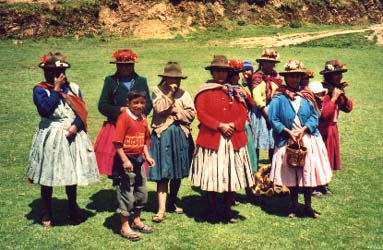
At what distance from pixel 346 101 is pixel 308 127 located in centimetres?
133

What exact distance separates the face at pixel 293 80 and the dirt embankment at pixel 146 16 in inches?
1089

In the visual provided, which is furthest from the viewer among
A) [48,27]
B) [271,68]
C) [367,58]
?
[48,27]

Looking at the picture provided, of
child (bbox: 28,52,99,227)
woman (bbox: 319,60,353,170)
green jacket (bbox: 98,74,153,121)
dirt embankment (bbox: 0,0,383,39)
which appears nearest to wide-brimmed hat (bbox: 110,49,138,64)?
green jacket (bbox: 98,74,153,121)

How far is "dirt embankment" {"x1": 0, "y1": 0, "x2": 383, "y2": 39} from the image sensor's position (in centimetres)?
3278

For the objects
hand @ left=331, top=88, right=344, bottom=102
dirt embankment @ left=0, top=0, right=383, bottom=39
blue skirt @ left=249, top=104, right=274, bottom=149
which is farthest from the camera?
dirt embankment @ left=0, top=0, right=383, bottom=39

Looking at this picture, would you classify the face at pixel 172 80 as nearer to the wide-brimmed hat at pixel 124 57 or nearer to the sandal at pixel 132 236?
the wide-brimmed hat at pixel 124 57

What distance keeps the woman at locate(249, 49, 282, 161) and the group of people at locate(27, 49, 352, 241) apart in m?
0.85

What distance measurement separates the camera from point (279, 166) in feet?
21.1

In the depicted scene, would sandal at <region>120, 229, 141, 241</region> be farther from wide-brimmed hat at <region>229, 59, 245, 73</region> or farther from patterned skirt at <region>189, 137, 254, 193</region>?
wide-brimmed hat at <region>229, 59, 245, 73</region>

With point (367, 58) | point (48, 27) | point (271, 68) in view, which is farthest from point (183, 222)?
point (48, 27)

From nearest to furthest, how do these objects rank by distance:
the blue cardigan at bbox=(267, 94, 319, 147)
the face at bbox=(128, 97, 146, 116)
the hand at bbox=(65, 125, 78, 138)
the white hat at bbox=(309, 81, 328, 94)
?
the face at bbox=(128, 97, 146, 116), the hand at bbox=(65, 125, 78, 138), the blue cardigan at bbox=(267, 94, 319, 147), the white hat at bbox=(309, 81, 328, 94)

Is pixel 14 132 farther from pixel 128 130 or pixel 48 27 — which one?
pixel 48 27

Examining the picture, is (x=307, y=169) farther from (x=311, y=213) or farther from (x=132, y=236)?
(x=132, y=236)

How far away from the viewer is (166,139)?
21.1 ft
